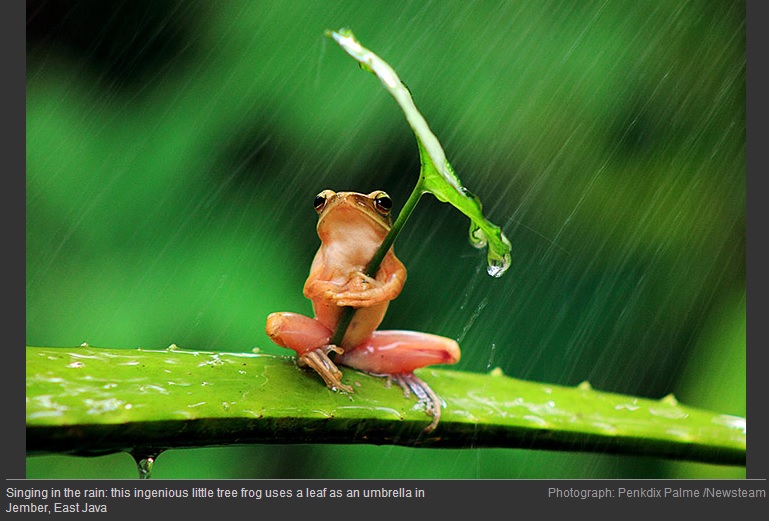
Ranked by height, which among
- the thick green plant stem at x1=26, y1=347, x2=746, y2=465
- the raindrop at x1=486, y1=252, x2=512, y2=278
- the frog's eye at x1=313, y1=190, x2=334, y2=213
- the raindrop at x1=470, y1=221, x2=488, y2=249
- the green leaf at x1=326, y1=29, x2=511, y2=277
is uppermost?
the green leaf at x1=326, y1=29, x2=511, y2=277

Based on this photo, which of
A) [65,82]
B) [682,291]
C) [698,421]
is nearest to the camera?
[698,421]

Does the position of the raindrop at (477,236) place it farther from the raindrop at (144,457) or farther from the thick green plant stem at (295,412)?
the raindrop at (144,457)

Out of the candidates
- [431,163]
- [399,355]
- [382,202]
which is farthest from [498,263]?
[399,355]

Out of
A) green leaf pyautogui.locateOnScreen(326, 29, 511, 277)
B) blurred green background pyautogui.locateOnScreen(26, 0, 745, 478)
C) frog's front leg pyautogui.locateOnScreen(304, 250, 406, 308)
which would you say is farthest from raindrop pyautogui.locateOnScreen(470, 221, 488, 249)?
blurred green background pyautogui.locateOnScreen(26, 0, 745, 478)

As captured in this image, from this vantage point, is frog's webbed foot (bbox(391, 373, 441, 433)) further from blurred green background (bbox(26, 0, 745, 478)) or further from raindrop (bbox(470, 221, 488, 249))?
blurred green background (bbox(26, 0, 745, 478))

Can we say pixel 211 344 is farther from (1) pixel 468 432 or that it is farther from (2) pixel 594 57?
(2) pixel 594 57

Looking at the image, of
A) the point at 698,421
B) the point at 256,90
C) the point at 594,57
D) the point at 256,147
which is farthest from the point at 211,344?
the point at 594,57
